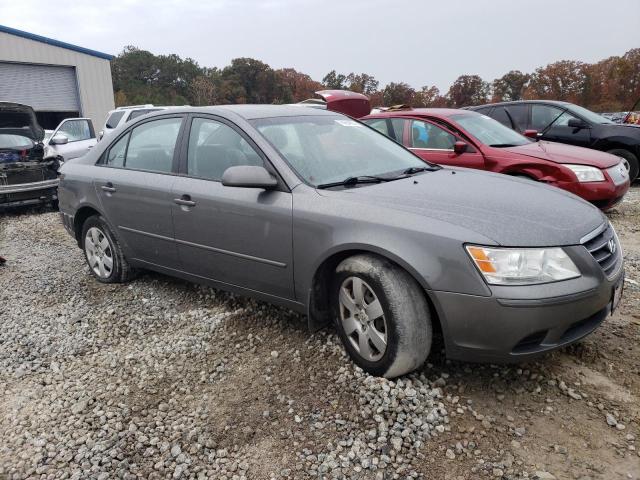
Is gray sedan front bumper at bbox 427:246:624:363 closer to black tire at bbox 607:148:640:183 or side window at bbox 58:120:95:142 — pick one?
black tire at bbox 607:148:640:183

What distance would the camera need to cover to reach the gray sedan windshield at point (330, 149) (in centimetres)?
310

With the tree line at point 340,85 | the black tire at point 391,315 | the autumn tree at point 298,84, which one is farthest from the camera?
the autumn tree at point 298,84

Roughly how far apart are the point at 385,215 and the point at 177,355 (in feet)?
5.36

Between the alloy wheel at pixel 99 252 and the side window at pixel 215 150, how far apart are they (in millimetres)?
1369

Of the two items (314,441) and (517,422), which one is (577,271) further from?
(314,441)

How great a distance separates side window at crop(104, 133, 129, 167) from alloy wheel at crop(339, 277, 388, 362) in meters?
2.45

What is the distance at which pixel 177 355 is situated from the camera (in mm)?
3160

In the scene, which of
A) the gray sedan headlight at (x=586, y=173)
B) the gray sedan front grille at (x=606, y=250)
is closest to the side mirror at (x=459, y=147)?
the gray sedan headlight at (x=586, y=173)

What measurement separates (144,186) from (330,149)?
1.48 m

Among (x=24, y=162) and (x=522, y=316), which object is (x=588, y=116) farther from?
(x=24, y=162)

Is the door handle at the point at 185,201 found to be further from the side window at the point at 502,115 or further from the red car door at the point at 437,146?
the side window at the point at 502,115

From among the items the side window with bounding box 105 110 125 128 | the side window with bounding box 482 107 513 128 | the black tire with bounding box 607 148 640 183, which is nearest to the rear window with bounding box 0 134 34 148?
the side window with bounding box 105 110 125 128

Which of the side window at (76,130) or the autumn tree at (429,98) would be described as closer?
the side window at (76,130)

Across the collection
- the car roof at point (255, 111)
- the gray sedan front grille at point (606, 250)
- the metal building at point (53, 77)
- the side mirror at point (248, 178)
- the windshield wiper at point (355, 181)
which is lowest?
the gray sedan front grille at point (606, 250)
